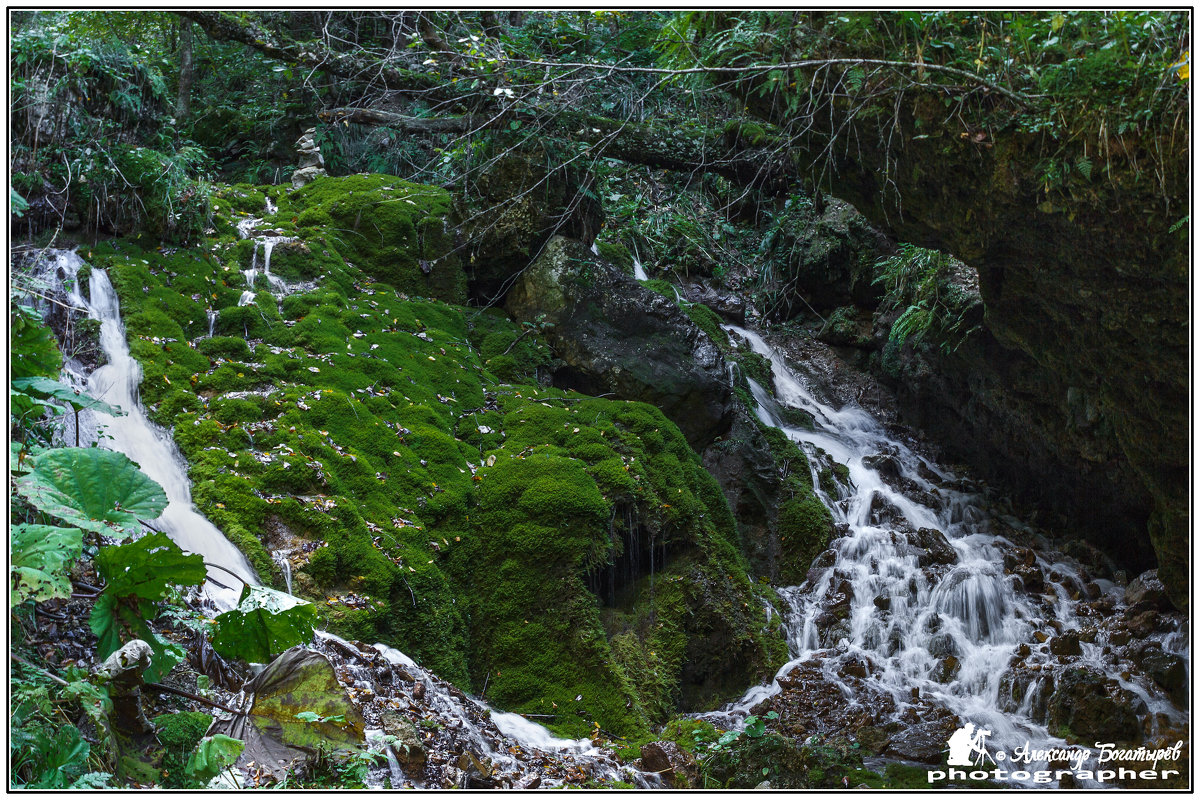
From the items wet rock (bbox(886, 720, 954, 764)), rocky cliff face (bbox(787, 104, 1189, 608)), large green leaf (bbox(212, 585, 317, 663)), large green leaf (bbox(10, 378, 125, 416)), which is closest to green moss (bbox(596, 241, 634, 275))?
rocky cliff face (bbox(787, 104, 1189, 608))

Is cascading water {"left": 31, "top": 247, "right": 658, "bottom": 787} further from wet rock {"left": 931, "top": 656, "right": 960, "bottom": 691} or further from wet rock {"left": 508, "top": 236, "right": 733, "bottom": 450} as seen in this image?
wet rock {"left": 508, "top": 236, "right": 733, "bottom": 450}

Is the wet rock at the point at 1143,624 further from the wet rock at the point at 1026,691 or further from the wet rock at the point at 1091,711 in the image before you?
the wet rock at the point at 1026,691

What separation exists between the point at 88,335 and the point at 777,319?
466 inches

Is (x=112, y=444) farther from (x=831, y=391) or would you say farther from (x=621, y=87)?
(x=831, y=391)

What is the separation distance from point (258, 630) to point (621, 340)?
6906mm

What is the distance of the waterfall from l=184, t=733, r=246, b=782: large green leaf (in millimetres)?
1715

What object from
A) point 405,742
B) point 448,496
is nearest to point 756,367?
point 448,496

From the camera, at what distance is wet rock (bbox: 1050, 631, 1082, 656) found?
7668mm

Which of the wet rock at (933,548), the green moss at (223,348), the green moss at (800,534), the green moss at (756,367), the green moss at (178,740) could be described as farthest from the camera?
the green moss at (756,367)

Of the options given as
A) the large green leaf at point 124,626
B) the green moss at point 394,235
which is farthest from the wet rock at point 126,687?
the green moss at point 394,235

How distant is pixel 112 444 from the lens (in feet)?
19.7

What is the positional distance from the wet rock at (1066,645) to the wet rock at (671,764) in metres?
4.48

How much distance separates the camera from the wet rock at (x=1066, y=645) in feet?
25.2

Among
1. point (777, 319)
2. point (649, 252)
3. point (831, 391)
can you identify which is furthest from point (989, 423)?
point (649, 252)
